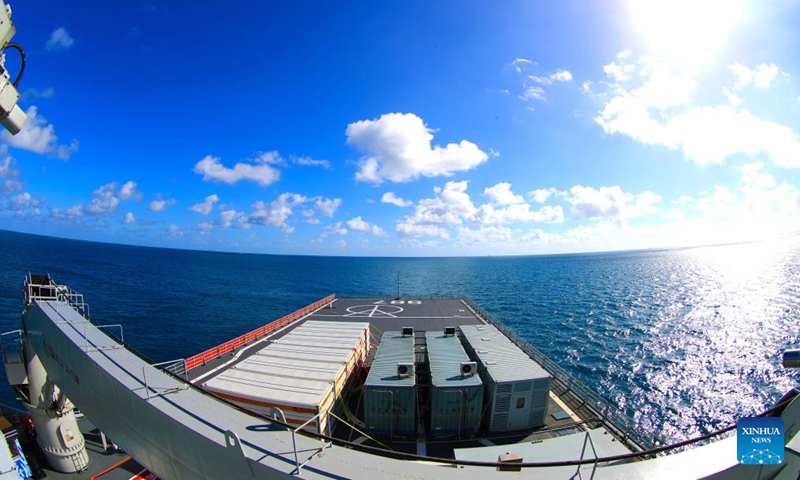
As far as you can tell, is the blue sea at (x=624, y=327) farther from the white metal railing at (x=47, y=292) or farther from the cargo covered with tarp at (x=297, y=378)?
the white metal railing at (x=47, y=292)

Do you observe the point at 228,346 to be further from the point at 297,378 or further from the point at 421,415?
the point at 421,415

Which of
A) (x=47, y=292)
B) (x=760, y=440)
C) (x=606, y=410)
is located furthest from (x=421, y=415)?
(x=47, y=292)

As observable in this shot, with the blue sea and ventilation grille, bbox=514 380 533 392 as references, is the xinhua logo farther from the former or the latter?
the blue sea

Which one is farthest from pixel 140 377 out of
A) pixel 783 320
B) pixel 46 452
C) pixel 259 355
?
pixel 783 320

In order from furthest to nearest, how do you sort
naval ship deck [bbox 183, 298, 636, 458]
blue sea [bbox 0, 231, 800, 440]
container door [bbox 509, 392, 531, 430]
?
blue sea [bbox 0, 231, 800, 440] → container door [bbox 509, 392, 531, 430] → naval ship deck [bbox 183, 298, 636, 458]

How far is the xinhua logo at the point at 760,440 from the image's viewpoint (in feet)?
15.0

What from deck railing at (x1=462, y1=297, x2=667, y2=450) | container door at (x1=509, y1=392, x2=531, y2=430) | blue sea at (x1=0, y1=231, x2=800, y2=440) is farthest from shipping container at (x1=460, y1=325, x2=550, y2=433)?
blue sea at (x1=0, y1=231, x2=800, y2=440)

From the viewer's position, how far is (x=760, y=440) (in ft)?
15.4

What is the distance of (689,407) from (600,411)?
74.5 ft

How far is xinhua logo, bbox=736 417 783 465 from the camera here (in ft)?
15.0

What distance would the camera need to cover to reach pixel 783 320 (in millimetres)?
61500

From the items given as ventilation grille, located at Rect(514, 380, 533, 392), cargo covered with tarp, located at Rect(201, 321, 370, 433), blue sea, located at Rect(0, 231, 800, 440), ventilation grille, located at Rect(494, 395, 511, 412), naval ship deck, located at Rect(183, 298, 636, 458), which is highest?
cargo covered with tarp, located at Rect(201, 321, 370, 433)

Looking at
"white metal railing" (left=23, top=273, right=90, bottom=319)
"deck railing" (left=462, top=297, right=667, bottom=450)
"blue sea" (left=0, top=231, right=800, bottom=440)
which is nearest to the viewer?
"white metal railing" (left=23, top=273, right=90, bottom=319)

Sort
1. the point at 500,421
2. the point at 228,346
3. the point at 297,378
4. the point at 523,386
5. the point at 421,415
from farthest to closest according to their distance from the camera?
the point at 228,346 → the point at 421,415 → the point at 500,421 → the point at 523,386 → the point at 297,378
